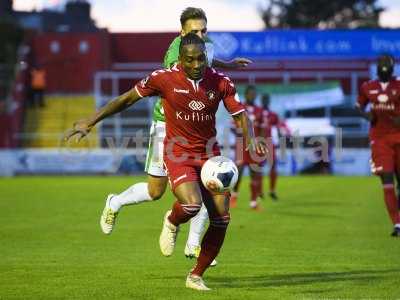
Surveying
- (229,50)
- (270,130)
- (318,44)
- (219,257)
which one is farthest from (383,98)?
(318,44)

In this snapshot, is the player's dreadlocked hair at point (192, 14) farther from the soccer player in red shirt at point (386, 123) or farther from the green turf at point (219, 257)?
the soccer player in red shirt at point (386, 123)

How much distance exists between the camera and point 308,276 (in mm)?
10328

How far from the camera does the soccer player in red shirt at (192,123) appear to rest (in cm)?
925

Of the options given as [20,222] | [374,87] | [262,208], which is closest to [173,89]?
[374,87]

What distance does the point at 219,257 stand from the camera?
12.0m

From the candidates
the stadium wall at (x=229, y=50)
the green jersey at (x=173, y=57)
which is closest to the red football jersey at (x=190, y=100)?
the green jersey at (x=173, y=57)

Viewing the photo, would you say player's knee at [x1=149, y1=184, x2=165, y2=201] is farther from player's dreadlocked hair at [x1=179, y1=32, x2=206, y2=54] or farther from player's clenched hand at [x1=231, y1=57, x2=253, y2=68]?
player's dreadlocked hair at [x1=179, y1=32, x2=206, y2=54]

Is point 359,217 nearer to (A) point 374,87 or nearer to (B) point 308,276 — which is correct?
(A) point 374,87

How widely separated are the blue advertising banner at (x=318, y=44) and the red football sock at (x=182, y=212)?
25.8 metres

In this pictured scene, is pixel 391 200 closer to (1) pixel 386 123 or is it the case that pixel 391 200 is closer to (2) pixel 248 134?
(1) pixel 386 123

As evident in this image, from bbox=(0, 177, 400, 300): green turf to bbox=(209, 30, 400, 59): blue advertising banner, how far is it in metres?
13.9

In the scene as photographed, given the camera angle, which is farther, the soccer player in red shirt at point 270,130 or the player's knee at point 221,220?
the soccer player in red shirt at point 270,130

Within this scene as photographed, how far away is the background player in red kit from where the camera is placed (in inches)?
797

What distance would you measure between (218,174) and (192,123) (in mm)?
606
